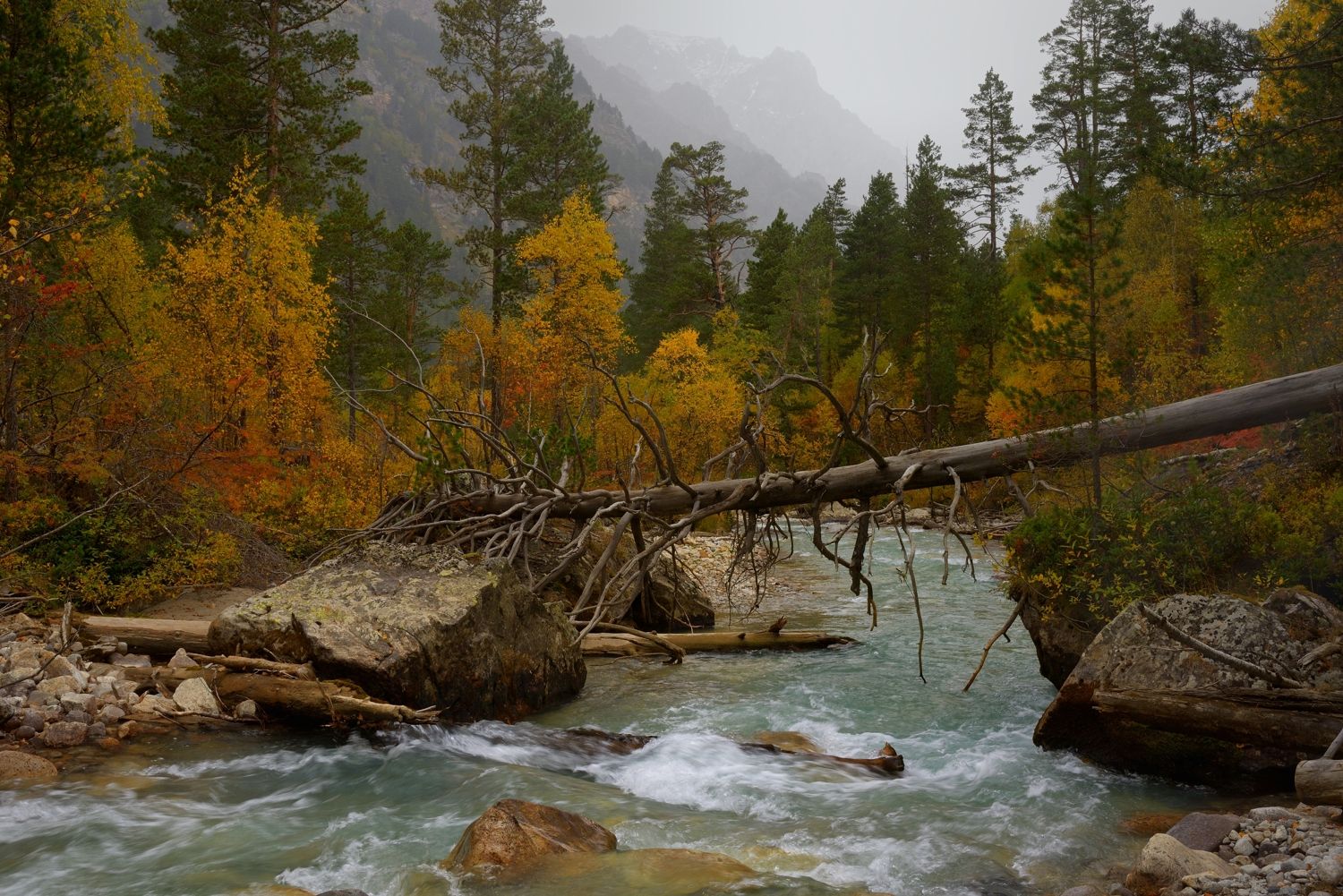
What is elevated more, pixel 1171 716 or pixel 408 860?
pixel 1171 716

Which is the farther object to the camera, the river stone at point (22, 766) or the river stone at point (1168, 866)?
the river stone at point (22, 766)

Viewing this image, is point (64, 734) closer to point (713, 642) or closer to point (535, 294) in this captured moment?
point (713, 642)

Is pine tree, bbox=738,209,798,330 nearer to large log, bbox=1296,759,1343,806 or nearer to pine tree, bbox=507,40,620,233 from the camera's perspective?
pine tree, bbox=507,40,620,233

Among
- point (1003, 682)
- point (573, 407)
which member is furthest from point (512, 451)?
point (573, 407)

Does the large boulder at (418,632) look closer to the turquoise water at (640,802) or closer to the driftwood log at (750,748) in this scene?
the turquoise water at (640,802)

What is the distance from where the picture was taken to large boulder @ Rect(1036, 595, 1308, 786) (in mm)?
6301

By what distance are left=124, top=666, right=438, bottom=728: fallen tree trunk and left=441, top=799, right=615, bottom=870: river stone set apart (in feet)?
6.74

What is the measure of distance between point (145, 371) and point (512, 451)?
21.8 feet

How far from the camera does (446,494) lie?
10922mm

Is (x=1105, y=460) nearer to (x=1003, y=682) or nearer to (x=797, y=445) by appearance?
(x=1003, y=682)

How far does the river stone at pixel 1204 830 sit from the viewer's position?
16.1 ft

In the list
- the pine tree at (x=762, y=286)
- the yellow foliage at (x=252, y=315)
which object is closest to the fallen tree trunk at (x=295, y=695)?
the yellow foliage at (x=252, y=315)

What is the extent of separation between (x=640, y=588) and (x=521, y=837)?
6.73 metres

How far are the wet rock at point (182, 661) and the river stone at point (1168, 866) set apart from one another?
7.77 meters
